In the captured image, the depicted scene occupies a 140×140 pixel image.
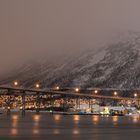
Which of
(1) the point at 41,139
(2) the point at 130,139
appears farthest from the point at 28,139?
(2) the point at 130,139

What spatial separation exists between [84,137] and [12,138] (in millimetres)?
8206

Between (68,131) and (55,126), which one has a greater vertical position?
(55,126)

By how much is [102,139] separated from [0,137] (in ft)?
36.6

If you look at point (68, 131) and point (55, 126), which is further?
point (55, 126)

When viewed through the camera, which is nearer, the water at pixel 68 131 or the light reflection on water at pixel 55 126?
the water at pixel 68 131

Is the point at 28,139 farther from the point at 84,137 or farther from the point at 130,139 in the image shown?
the point at 130,139

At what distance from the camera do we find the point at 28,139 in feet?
193

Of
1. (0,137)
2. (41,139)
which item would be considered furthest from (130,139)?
(0,137)

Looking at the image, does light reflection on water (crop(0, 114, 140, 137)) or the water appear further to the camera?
light reflection on water (crop(0, 114, 140, 137))

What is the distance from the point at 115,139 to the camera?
2378 inches

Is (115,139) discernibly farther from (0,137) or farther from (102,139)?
(0,137)

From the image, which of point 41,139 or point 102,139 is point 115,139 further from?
point 41,139

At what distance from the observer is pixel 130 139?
197ft

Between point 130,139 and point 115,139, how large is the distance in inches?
63.8
